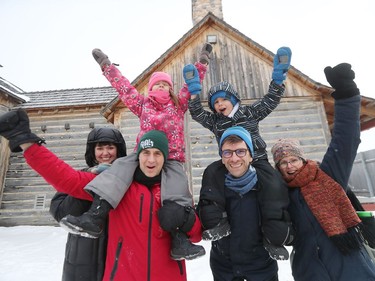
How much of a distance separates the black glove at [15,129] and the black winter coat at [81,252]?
0.62 meters

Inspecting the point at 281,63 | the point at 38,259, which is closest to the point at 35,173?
the point at 38,259

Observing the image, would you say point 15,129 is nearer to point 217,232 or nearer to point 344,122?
point 217,232

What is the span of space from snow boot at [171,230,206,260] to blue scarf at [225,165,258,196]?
528 mm

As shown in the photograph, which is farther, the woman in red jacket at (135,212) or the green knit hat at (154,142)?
the green knit hat at (154,142)

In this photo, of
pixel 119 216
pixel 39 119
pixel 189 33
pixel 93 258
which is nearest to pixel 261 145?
pixel 119 216

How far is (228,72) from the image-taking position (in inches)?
319

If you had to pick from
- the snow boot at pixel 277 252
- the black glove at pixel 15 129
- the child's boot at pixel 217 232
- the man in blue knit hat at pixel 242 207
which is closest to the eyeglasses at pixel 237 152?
the man in blue knit hat at pixel 242 207

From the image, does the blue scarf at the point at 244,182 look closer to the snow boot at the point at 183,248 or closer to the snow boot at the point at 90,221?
the snow boot at the point at 183,248

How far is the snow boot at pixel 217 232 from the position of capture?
174 cm

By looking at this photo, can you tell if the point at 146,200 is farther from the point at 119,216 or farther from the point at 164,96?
the point at 164,96

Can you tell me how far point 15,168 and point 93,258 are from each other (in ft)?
35.4

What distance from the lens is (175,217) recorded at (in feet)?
5.39

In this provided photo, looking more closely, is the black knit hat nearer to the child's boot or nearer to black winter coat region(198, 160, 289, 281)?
black winter coat region(198, 160, 289, 281)

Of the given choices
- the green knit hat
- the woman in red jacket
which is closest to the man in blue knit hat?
the woman in red jacket
